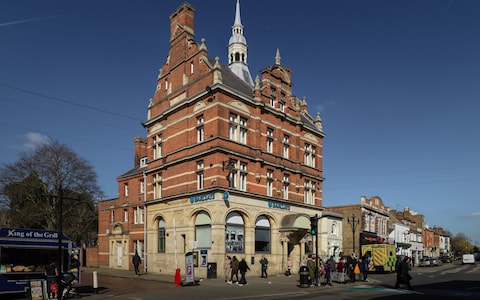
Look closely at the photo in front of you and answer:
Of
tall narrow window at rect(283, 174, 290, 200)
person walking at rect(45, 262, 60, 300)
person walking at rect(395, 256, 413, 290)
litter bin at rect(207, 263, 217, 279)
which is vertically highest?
tall narrow window at rect(283, 174, 290, 200)

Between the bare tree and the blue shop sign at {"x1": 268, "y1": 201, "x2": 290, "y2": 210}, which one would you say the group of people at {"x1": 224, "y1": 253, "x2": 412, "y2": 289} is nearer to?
the blue shop sign at {"x1": 268, "y1": 201, "x2": 290, "y2": 210}

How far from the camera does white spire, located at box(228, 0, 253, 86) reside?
39969 millimetres

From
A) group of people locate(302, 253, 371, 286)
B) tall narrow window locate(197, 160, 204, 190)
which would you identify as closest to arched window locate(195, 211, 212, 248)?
tall narrow window locate(197, 160, 204, 190)

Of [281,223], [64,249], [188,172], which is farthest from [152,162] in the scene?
[64,249]

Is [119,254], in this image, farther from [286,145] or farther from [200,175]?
[286,145]

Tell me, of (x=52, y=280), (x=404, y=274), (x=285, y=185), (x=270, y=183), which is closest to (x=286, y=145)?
(x=285, y=185)

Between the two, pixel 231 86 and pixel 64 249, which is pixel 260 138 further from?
pixel 64 249

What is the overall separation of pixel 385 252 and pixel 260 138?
17803 mm

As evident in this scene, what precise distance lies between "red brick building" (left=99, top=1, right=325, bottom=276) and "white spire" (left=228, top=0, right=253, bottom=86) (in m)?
0.21

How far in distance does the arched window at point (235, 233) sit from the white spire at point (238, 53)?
14.8 meters

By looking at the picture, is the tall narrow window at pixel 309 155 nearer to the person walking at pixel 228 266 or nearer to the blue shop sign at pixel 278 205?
the blue shop sign at pixel 278 205

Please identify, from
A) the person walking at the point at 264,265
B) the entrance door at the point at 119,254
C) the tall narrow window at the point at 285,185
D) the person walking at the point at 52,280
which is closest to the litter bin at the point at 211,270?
the person walking at the point at 264,265

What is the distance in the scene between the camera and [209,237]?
2916 centimetres

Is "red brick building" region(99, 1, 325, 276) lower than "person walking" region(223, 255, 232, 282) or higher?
higher
